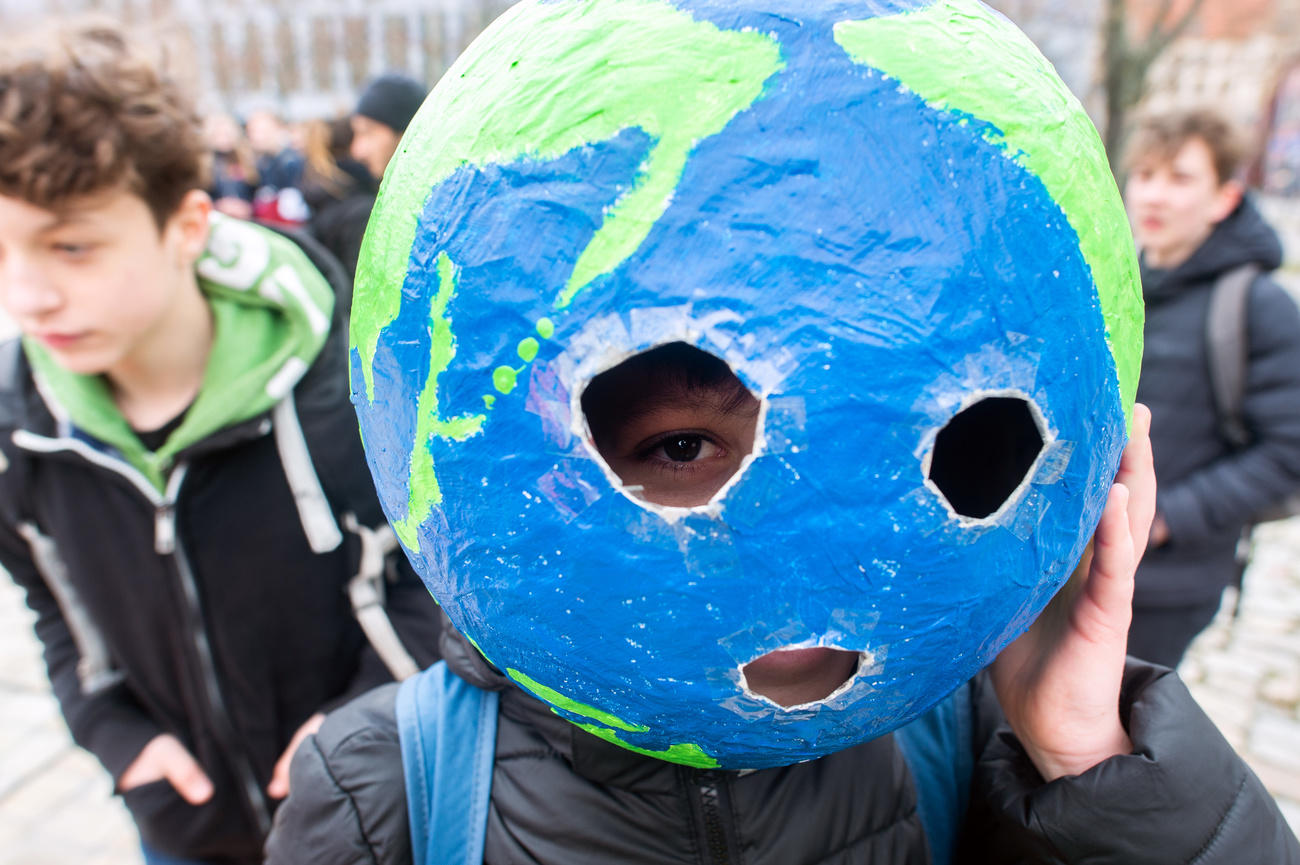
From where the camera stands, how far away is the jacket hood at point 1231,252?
2.82 metres

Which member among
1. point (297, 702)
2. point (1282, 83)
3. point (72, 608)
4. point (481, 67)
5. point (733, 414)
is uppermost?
point (481, 67)

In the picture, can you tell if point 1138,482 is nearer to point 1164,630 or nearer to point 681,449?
point 681,449

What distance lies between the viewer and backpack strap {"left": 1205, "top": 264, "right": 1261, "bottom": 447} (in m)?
2.72

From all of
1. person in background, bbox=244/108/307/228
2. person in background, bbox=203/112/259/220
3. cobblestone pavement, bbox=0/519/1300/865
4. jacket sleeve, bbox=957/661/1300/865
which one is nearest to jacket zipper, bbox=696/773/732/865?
jacket sleeve, bbox=957/661/1300/865

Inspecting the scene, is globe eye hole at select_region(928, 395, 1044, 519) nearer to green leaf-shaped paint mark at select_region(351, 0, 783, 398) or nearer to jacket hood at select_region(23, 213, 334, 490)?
green leaf-shaped paint mark at select_region(351, 0, 783, 398)

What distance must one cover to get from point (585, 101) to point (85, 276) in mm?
1292

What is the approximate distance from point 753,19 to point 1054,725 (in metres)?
0.90

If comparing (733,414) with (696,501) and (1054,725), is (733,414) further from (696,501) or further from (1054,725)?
(1054,725)

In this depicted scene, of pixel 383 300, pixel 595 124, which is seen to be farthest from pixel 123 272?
pixel 595 124

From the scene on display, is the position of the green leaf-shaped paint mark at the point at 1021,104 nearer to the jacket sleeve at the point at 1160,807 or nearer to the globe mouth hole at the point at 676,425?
the globe mouth hole at the point at 676,425

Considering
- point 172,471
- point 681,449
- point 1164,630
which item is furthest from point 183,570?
point 1164,630

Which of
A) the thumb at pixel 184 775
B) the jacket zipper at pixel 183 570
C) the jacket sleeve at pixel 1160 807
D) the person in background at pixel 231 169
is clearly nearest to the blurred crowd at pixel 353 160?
the jacket zipper at pixel 183 570

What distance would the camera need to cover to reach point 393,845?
1.22 m

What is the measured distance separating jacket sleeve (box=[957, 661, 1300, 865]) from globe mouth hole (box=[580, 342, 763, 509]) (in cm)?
60
